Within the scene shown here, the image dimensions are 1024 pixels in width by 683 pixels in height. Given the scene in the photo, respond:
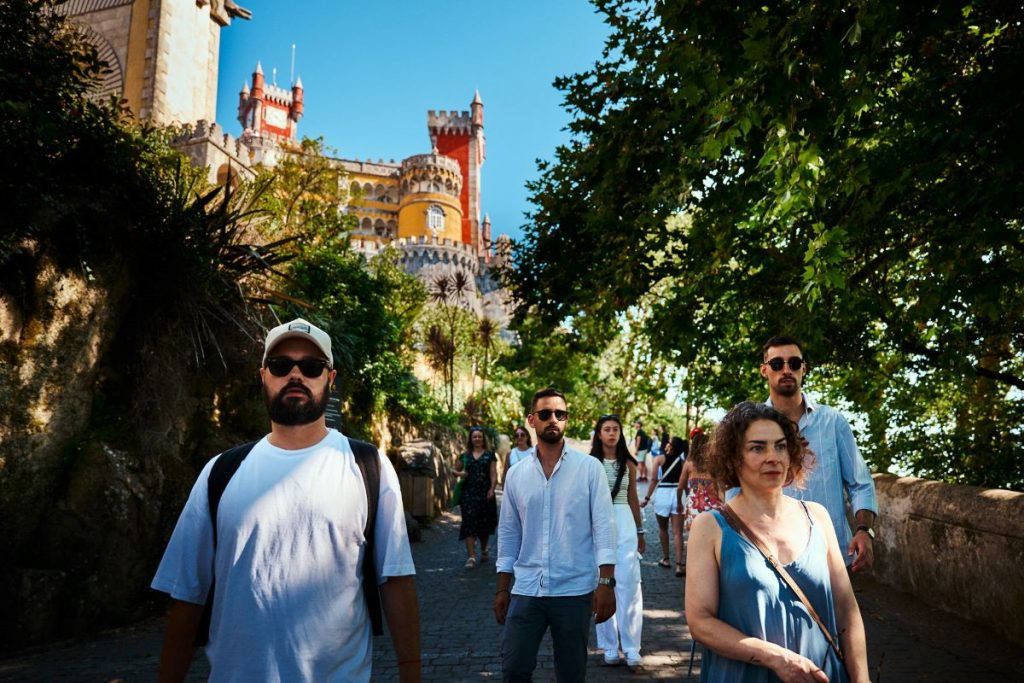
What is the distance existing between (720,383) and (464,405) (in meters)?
17.4

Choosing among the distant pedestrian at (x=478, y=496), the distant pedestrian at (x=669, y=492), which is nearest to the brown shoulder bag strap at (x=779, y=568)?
the distant pedestrian at (x=669, y=492)

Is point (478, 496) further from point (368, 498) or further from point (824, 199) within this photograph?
point (368, 498)

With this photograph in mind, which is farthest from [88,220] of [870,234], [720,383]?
[720,383]

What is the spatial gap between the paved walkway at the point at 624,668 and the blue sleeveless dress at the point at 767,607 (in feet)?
9.57

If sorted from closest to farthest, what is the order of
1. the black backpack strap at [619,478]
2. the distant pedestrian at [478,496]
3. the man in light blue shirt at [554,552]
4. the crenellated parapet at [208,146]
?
1. the man in light blue shirt at [554,552]
2. the black backpack strap at [619,478]
3. the distant pedestrian at [478,496]
4. the crenellated parapet at [208,146]

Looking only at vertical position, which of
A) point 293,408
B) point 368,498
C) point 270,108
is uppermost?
point 270,108

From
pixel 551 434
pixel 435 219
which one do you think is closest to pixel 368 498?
pixel 551 434

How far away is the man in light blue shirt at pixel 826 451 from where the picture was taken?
12.8 feet

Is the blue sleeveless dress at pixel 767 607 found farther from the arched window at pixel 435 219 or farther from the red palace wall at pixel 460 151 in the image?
the red palace wall at pixel 460 151

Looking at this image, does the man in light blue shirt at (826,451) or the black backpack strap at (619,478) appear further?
the black backpack strap at (619,478)

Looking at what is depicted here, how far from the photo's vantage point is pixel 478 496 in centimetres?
1133

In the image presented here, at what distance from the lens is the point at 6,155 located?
6.68 meters

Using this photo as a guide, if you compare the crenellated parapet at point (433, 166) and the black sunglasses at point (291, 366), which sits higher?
the crenellated parapet at point (433, 166)

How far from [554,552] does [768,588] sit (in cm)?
180
